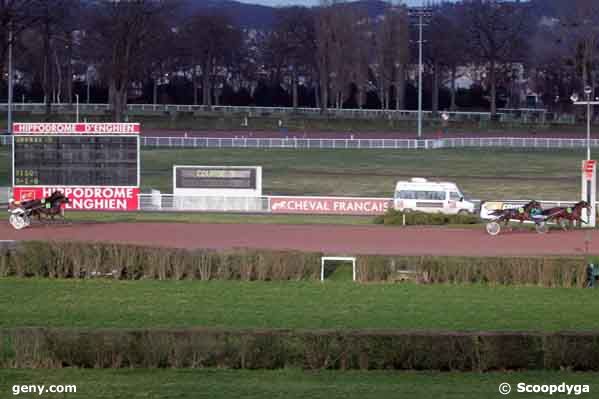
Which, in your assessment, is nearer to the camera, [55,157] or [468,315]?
[468,315]

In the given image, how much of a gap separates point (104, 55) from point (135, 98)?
13.4 metres

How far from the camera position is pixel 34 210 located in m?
28.9

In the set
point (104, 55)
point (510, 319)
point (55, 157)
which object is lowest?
point (510, 319)

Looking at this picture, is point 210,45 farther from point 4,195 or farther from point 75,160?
point 75,160

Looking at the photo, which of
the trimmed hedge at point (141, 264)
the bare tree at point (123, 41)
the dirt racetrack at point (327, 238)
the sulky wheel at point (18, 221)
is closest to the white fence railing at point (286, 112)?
the bare tree at point (123, 41)

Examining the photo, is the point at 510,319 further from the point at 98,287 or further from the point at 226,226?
the point at 226,226

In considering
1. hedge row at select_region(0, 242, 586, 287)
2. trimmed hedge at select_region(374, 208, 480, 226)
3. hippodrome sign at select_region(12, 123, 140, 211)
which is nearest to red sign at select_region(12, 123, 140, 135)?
hippodrome sign at select_region(12, 123, 140, 211)

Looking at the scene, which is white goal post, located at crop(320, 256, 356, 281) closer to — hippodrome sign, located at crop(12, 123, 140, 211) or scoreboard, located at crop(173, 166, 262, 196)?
hippodrome sign, located at crop(12, 123, 140, 211)

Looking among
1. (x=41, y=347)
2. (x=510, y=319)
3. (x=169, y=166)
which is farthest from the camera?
(x=169, y=166)

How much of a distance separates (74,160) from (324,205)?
8.30 meters

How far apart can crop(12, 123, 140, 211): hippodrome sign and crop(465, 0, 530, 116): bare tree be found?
66273mm

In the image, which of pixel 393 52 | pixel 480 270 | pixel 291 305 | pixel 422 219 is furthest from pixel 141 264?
pixel 393 52

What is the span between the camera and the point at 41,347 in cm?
1124

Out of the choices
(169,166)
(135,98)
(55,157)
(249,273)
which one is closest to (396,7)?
(135,98)
